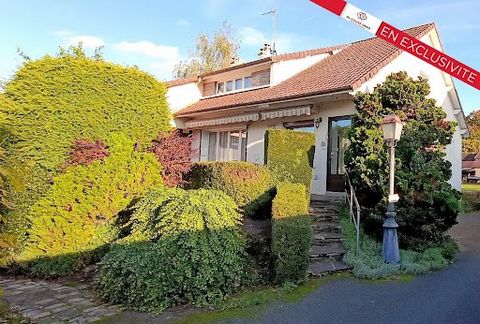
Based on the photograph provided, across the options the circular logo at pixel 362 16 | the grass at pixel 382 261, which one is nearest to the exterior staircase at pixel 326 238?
the grass at pixel 382 261

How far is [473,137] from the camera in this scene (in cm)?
5797

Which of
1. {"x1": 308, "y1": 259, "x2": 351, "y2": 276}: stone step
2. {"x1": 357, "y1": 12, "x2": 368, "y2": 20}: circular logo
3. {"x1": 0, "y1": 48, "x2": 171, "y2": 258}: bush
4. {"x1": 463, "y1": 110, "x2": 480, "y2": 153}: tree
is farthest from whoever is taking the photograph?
{"x1": 463, "y1": 110, "x2": 480, "y2": 153}: tree

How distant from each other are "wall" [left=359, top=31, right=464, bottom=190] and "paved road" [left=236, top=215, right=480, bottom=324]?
778cm

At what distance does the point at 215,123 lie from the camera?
1945 cm

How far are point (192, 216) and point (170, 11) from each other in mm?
7151

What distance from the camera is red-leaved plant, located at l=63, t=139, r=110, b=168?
31.1ft

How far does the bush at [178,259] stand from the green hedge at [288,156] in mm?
3773

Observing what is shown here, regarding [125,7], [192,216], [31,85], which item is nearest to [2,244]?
[192,216]

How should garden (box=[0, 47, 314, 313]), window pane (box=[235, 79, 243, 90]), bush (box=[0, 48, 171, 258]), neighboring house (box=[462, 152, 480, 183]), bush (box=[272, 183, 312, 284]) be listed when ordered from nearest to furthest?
garden (box=[0, 47, 314, 313]) → bush (box=[272, 183, 312, 284]) → bush (box=[0, 48, 171, 258]) → window pane (box=[235, 79, 243, 90]) → neighboring house (box=[462, 152, 480, 183])

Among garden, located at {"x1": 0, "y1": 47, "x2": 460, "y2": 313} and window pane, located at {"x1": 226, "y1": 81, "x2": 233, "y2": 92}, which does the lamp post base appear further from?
window pane, located at {"x1": 226, "y1": 81, "x2": 233, "y2": 92}

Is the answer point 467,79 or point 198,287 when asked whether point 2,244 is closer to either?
point 198,287

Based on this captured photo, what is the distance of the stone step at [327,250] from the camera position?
920 cm

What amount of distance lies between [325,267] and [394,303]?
203cm

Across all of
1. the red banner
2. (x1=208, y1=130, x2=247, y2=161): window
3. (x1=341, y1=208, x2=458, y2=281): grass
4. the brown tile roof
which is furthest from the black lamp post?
(x1=208, y1=130, x2=247, y2=161): window
